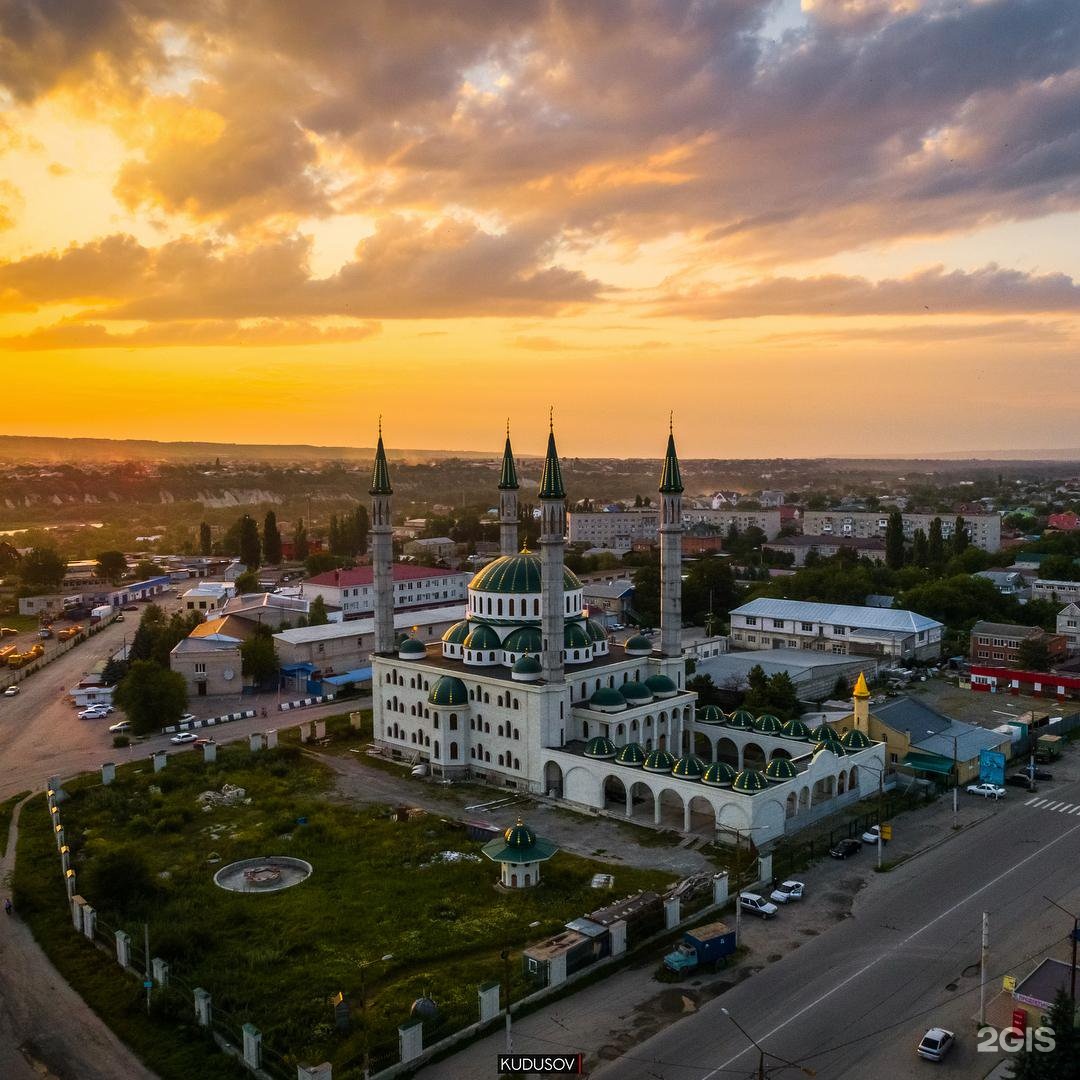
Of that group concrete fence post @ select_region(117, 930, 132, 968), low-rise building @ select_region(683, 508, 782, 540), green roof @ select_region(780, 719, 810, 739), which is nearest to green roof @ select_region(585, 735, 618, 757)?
green roof @ select_region(780, 719, 810, 739)

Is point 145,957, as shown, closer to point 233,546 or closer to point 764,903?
point 764,903

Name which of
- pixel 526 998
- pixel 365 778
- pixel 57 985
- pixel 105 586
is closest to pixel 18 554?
pixel 105 586

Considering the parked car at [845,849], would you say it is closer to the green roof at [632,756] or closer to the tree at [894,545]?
the green roof at [632,756]

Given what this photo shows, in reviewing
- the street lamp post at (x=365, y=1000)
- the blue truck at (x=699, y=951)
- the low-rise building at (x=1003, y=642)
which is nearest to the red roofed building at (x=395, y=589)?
the low-rise building at (x=1003, y=642)

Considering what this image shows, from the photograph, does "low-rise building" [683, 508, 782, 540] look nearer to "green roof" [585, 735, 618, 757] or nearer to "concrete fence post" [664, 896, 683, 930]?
"green roof" [585, 735, 618, 757]

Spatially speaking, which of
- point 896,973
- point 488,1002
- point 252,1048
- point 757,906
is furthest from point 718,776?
point 252,1048
